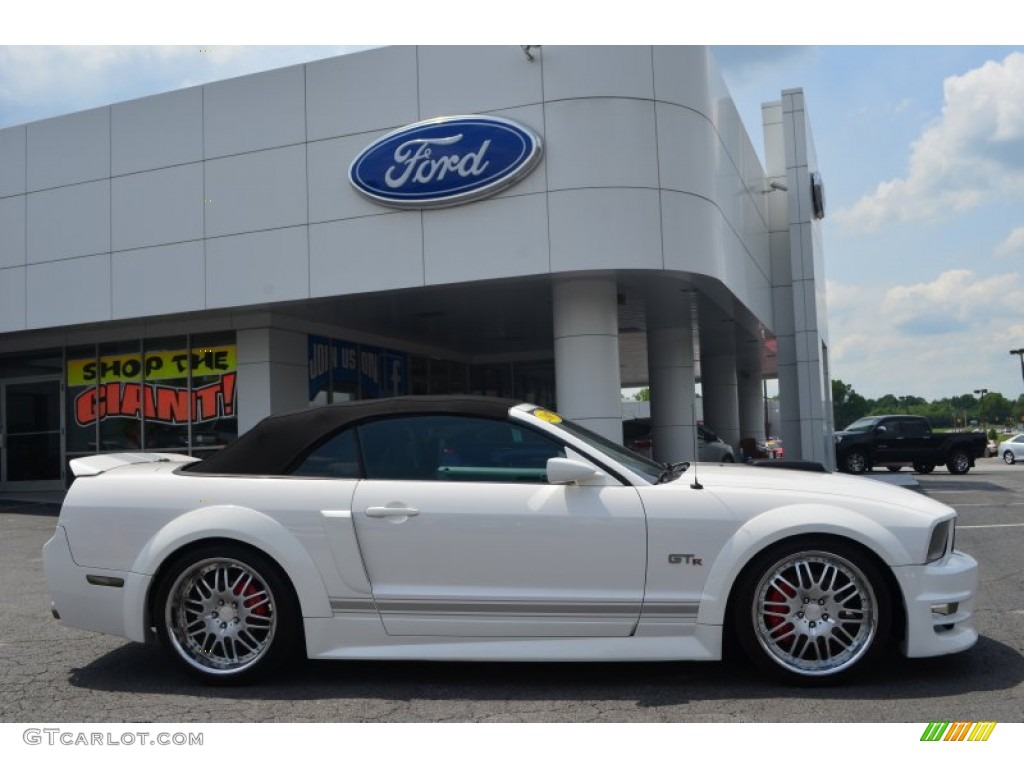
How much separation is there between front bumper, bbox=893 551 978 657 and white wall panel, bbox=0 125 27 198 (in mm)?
15778

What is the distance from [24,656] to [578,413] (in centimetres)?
828

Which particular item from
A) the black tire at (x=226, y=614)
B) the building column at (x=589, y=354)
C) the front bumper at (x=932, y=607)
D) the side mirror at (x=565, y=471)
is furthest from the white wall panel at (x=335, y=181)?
the front bumper at (x=932, y=607)

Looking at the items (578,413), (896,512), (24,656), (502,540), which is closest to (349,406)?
(502,540)

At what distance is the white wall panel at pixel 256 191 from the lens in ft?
43.3

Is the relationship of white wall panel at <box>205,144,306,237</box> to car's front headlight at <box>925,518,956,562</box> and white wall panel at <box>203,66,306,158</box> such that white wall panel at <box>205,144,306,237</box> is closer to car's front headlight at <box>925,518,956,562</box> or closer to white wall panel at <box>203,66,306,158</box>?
white wall panel at <box>203,66,306,158</box>

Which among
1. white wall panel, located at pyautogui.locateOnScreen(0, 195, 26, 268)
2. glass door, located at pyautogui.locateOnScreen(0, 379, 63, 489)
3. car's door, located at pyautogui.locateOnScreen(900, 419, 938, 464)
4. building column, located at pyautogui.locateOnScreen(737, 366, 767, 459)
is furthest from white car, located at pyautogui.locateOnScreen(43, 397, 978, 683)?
building column, located at pyautogui.locateOnScreen(737, 366, 767, 459)

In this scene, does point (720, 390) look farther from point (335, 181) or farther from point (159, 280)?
point (159, 280)

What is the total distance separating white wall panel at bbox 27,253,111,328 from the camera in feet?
47.8

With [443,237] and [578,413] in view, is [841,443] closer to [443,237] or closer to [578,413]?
[578,413]

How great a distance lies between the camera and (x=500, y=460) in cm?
446

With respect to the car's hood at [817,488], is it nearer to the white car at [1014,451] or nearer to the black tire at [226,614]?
the black tire at [226,614]

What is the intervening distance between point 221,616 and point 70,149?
42.7ft

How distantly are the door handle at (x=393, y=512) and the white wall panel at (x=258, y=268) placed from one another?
9.33 metres

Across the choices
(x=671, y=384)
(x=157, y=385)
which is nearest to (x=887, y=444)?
(x=671, y=384)
